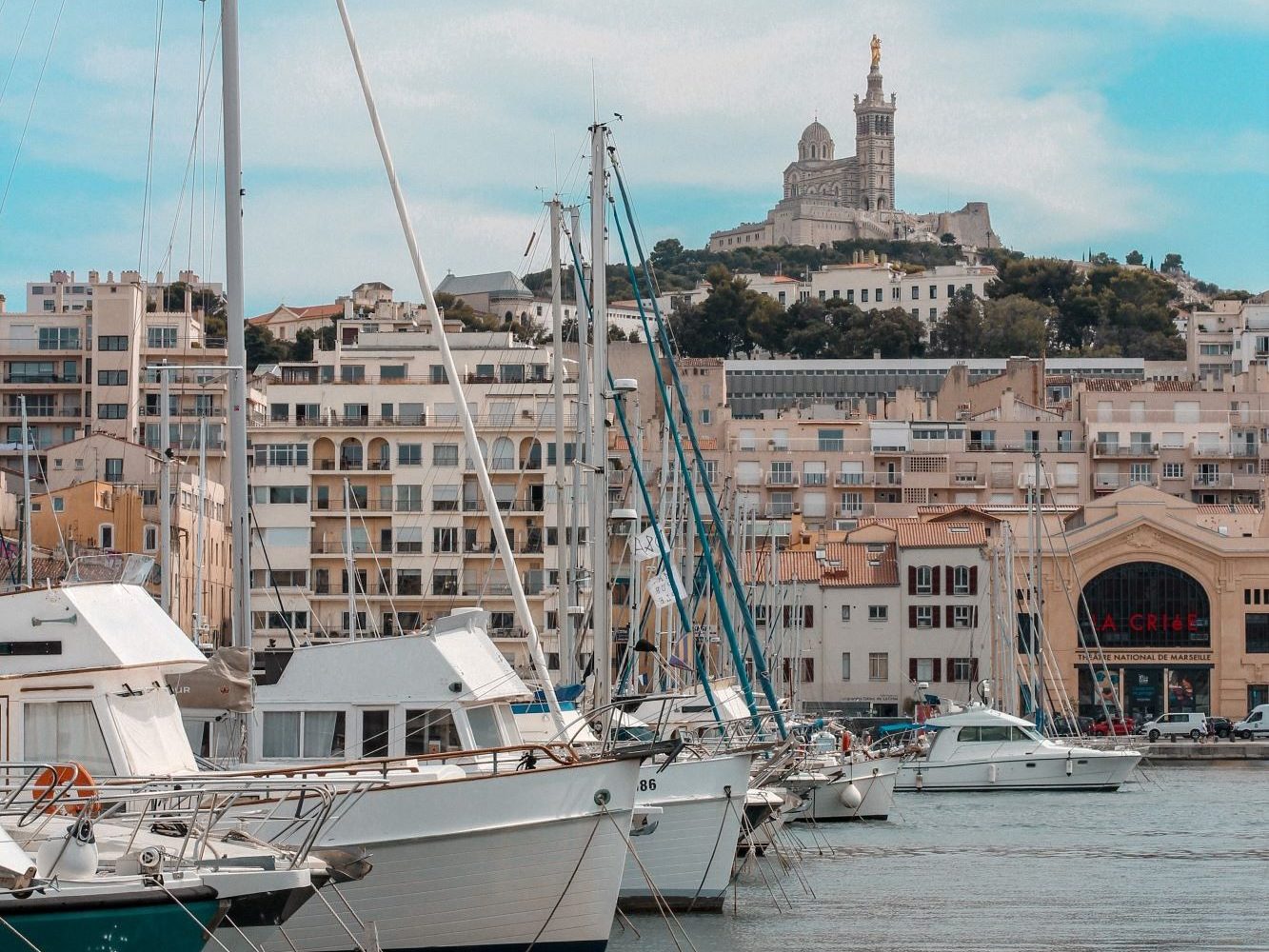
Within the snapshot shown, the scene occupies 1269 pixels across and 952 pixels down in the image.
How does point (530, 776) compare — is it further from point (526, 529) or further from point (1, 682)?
point (526, 529)

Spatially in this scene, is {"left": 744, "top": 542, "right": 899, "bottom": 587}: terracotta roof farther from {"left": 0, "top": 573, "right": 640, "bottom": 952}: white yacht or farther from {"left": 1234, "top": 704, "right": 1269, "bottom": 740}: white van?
{"left": 0, "top": 573, "right": 640, "bottom": 952}: white yacht

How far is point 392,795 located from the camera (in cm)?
2091

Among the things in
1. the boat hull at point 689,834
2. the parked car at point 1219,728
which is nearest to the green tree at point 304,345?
the parked car at point 1219,728

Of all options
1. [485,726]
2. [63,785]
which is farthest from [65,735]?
[485,726]

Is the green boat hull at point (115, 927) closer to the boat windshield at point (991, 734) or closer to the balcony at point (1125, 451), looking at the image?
the boat windshield at point (991, 734)

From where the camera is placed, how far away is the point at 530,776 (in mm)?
21516

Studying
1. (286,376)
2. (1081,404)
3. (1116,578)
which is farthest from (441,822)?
(1081,404)

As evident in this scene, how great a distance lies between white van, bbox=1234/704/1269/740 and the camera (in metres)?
93.9

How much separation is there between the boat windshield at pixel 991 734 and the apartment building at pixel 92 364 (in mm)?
56067

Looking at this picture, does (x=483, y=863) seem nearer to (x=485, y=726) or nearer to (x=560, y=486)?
(x=485, y=726)

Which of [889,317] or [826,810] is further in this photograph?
[889,317]

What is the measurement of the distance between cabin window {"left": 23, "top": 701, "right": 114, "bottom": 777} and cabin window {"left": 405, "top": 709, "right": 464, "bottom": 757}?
4732 millimetres

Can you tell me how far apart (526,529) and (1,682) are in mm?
68628

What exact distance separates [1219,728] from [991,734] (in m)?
32.3
